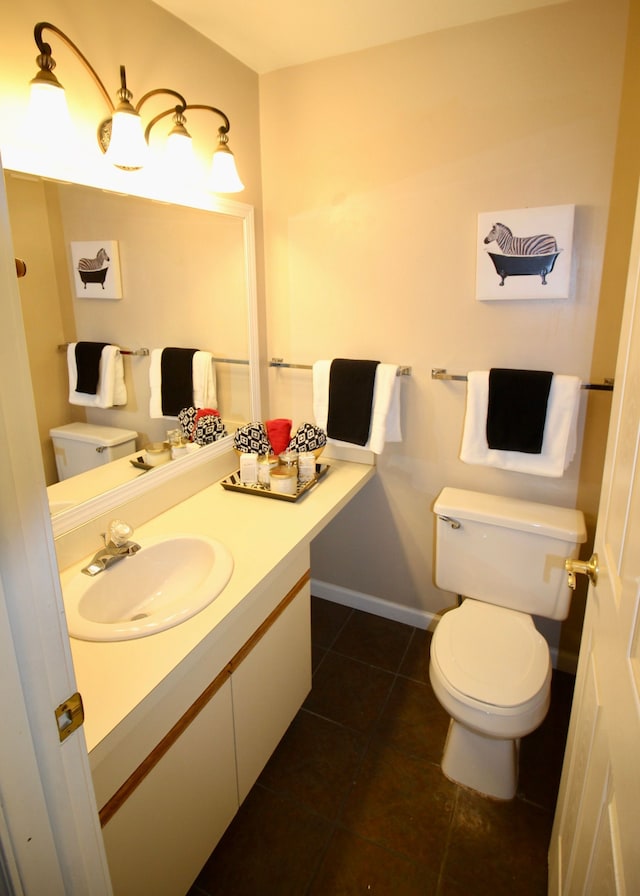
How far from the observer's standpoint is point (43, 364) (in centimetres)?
127

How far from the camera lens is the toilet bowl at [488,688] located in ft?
4.61

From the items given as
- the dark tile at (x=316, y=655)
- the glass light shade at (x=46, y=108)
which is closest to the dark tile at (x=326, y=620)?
the dark tile at (x=316, y=655)

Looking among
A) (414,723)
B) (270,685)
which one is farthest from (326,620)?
(270,685)

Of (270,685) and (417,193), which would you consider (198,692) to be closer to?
(270,685)

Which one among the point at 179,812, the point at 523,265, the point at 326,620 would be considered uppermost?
the point at 523,265

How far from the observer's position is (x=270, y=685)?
150 cm

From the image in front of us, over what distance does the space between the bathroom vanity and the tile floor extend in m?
0.16

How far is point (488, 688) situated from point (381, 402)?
41.6 inches

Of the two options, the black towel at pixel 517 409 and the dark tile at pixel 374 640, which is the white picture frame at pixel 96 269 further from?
the dark tile at pixel 374 640

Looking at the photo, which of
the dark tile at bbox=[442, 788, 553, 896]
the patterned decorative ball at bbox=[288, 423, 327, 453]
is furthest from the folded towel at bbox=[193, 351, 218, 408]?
the dark tile at bbox=[442, 788, 553, 896]

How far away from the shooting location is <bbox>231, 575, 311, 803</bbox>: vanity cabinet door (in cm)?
136

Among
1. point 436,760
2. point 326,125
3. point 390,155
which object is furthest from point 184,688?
point 326,125

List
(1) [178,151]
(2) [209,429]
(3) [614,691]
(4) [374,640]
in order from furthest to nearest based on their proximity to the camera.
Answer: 1. (4) [374,640]
2. (2) [209,429]
3. (1) [178,151]
4. (3) [614,691]

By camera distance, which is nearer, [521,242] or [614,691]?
[614,691]
